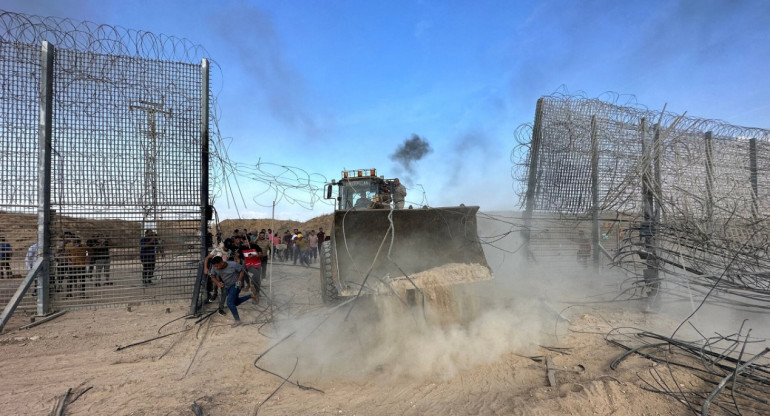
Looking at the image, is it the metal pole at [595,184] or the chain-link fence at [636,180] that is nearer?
the chain-link fence at [636,180]

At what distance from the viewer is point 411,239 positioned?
22.9ft

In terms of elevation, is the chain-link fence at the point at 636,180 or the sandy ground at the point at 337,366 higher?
the chain-link fence at the point at 636,180

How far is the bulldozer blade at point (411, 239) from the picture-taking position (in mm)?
6715

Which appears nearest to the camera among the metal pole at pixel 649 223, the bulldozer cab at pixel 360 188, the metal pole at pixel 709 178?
the metal pole at pixel 709 178

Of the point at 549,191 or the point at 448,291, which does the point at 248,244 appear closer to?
the point at 448,291

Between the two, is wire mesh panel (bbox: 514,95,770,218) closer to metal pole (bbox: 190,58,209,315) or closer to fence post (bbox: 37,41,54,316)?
metal pole (bbox: 190,58,209,315)

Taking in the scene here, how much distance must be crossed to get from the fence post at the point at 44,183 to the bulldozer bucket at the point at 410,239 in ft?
17.6

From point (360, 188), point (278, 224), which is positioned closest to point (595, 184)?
point (360, 188)

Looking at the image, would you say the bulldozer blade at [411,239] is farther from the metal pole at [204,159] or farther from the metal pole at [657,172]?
the metal pole at [657,172]

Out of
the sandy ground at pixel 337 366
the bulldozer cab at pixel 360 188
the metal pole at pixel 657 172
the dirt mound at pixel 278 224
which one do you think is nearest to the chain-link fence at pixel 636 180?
the metal pole at pixel 657 172

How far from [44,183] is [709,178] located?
501 inches

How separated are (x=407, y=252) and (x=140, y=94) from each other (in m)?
6.30

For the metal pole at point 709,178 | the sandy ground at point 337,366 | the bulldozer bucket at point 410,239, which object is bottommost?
the sandy ground at point 337,366

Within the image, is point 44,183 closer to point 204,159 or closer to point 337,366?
point 204,159
